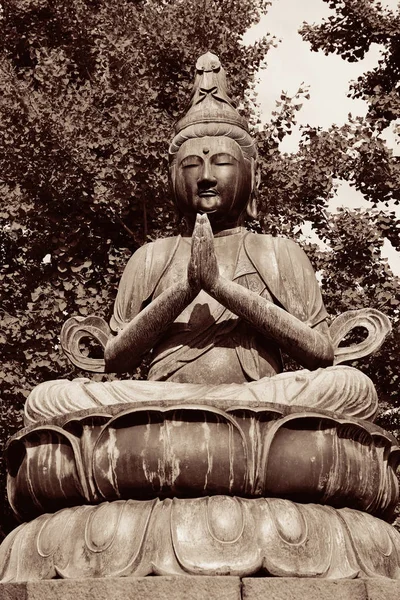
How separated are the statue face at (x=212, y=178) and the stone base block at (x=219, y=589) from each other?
2.76m

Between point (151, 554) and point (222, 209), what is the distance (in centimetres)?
262

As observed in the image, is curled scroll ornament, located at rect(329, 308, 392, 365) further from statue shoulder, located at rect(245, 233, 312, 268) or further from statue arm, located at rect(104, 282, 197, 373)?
statue arm, located at rect(104, 282, 197, 373)

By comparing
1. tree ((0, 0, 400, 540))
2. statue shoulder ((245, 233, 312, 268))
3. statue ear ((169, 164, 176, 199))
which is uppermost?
tree ((0, 0, 400, 540))

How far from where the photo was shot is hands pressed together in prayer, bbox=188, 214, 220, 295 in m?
5.76

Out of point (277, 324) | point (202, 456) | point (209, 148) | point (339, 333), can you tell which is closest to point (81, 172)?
point (209, 148)

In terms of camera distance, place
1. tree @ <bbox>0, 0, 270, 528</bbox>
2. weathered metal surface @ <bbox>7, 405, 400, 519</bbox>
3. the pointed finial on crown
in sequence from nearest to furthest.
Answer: weathered metal surface @ <bbox>7, 405, 400, 519</bbox> → the pointed finial on crown → tree @ <bbox>0, 0, 270, 528</bbox>

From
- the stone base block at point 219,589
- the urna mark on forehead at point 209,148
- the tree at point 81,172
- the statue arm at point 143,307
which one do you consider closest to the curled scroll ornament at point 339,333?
the statue arm at point 143,307

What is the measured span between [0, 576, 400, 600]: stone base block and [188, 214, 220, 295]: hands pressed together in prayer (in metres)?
1.71

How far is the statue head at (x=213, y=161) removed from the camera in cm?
691

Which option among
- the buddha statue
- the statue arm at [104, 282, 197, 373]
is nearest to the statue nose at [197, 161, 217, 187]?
the buddha statue

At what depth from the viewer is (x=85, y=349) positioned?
454 inches

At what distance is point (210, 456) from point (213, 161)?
7.87 feet

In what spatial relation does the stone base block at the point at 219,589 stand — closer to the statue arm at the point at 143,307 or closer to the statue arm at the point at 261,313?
the statue arm at the point at 261,313

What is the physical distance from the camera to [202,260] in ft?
19.1
